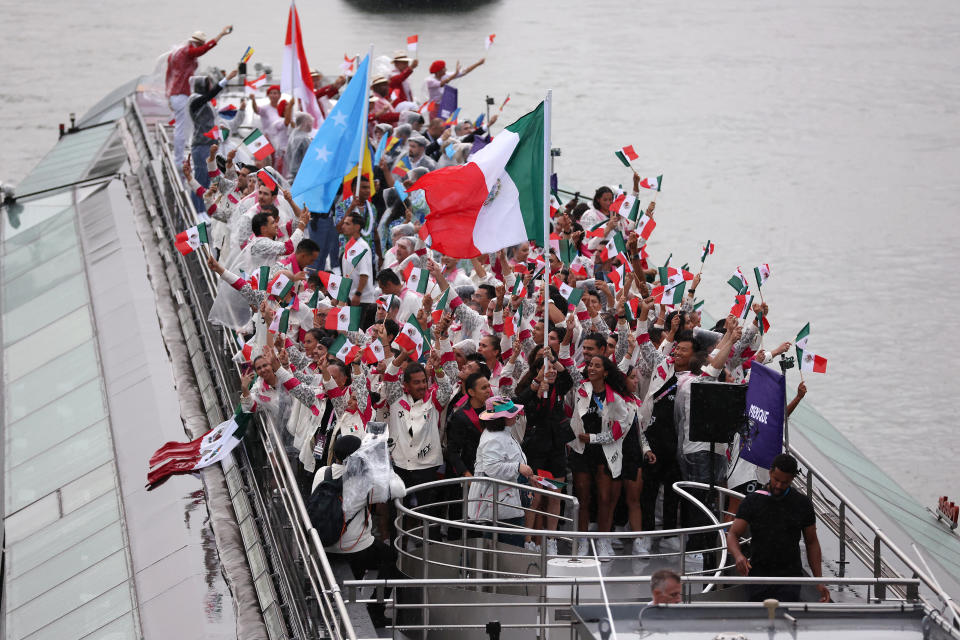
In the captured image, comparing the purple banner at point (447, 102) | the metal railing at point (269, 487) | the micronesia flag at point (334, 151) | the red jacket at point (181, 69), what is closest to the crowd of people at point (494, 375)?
the metal railing at point (269, 487)

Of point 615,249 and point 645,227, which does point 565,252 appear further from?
point 645,227

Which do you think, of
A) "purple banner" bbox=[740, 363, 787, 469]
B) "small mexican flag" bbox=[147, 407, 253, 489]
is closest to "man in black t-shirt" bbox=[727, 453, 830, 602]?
"purple banner" bbox=[740, 363, 787, 469]

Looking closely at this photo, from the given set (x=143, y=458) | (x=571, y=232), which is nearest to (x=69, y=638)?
(x=143, y=458)

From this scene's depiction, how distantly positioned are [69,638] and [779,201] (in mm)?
25529

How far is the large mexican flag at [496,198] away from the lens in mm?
12656

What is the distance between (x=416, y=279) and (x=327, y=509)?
133 inches

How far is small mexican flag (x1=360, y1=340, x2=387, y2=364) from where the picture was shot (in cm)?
1120

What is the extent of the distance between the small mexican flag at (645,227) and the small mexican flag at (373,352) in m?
4.71

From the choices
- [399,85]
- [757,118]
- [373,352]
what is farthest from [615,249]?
[757,118]

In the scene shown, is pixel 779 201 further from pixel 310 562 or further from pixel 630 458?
pixel 310 562

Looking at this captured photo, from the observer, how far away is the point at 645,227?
50.0 feet

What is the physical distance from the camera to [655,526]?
12281mm

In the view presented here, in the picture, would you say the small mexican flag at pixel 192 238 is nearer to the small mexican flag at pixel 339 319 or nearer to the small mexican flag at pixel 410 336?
the small mexican flag at pixel 339 319

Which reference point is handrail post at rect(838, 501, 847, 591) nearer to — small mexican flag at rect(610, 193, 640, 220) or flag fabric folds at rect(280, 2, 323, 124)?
small mexican flag at rect(610, 193, 640, 220)
